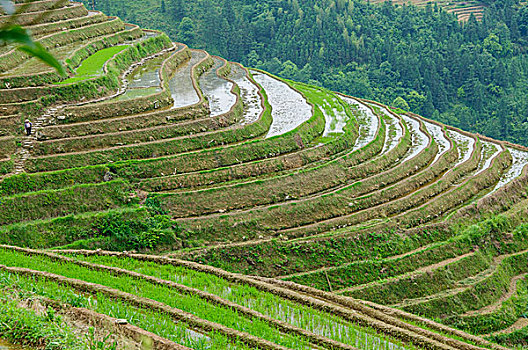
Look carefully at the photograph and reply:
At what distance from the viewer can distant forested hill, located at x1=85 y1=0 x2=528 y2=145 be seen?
49.1 m

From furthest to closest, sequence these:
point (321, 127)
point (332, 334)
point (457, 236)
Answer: point (321, 127) → point (457, 236) → point (332, 334)

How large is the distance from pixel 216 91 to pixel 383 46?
3658 centimetres

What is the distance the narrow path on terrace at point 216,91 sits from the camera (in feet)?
68.3

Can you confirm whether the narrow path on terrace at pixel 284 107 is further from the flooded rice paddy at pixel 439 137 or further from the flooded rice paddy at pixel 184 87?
the flooded rice paddy at pixel 439 137

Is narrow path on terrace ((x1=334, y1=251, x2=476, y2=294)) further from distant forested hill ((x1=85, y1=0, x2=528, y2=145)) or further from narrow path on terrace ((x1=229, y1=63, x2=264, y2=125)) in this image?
distant forested hill ((x1=85, y1=0, x2=528, y2=145))

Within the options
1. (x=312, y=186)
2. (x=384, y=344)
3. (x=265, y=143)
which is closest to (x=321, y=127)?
(x=265, y=143)

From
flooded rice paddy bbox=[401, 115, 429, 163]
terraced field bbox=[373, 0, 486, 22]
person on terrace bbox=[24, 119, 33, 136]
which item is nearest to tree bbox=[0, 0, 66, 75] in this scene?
person on terrace bbox=[24, 119, 33, 136]

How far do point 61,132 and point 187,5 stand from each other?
54.6m

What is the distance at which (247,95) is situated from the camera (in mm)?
24547

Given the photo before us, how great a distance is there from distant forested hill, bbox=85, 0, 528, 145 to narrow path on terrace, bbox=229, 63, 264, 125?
2180cm

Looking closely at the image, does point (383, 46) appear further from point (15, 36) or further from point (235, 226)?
point (15, 36)

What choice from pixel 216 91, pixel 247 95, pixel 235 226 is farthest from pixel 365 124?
pixel 235 226

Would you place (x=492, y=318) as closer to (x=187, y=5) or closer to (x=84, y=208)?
(x=84, y=208)

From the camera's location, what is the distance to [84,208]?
1435 cm
